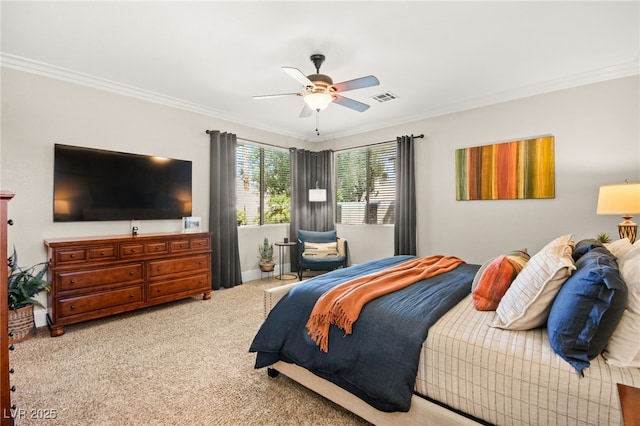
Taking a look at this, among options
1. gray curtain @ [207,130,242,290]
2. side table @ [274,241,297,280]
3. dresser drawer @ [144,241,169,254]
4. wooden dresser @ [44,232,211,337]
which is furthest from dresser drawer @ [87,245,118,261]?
side table @ [274,241,297,280]

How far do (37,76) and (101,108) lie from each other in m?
0.59

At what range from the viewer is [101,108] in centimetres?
364

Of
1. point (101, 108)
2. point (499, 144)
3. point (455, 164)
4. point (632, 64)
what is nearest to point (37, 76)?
point (101, 108)

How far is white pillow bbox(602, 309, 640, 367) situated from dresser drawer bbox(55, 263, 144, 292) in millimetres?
3878

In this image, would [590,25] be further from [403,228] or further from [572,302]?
[403,228]

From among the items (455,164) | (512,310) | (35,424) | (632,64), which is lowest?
(35,424)

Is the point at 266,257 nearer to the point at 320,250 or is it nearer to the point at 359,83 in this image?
the point at 320,250

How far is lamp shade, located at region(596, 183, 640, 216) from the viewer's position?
2723 millimetres

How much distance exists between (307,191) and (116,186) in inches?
127

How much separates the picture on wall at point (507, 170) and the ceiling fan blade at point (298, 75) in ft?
8.60

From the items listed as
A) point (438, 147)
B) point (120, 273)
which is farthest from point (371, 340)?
point (438, 147)

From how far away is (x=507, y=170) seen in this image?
156 inches

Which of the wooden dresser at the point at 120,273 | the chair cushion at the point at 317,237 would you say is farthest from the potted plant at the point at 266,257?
the wooden dresser at the point at 120,273

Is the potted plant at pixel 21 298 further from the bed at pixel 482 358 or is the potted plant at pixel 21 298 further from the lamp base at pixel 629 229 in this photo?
the lamp base at pixel 629 229
